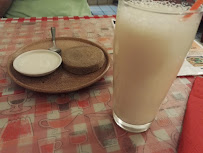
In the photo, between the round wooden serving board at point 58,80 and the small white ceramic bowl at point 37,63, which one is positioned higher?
the small white ceramic bowl at point 37,63

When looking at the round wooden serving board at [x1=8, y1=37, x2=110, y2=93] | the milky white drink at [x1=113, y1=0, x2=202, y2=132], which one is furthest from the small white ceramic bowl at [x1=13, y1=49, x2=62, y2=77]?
the milky white drink at [x1=113, y1=0, x2=202, y2=132]

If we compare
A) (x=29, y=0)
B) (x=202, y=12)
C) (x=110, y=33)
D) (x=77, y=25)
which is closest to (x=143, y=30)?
(x=202, y=12)

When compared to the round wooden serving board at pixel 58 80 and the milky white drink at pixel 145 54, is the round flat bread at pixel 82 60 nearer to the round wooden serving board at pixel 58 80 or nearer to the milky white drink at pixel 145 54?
the round wooden serving board at pixel 58 80

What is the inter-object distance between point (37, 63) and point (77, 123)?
0.84 ft

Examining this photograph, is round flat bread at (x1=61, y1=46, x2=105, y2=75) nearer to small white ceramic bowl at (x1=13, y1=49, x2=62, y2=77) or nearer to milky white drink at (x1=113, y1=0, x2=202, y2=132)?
small white ceramic bowl at (x1=13, y1=49, x2=62, y2=77)

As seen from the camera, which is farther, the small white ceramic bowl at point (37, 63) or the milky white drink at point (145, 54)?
the small white ceramic bowl at point (37, 63)

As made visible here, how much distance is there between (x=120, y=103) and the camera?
422 millimetres

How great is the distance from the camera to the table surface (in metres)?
0.38

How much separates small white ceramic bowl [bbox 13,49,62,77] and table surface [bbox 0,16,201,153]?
0.06 m

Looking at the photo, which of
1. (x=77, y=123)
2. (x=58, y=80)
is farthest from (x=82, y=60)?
(x=77, y=123)

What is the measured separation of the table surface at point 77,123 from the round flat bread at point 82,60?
59 millimetres

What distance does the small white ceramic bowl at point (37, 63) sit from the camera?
0.53 metres

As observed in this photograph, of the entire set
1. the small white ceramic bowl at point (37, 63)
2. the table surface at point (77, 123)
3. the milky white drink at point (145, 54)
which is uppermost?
the milky white drink at point (145, 54)

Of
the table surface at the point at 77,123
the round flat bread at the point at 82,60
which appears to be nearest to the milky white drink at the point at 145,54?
the table surface at the point at 77,123
